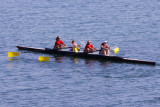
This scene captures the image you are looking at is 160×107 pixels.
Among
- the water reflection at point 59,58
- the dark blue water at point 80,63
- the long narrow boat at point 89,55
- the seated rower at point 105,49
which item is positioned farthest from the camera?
the water reflection at point 59,58

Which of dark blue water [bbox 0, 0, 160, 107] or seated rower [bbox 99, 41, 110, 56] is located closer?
dark blue water [bbox 0, 0, 160, 107]

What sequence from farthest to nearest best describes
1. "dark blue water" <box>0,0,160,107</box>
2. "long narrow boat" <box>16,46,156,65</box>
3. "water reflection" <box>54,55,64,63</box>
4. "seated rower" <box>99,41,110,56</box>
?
"water reflection" <box>54,55,64,63</box>
"seated rower" <box>99,41,110,56</box>
"long narrow boat" <box>16,46,156,65</box>
"dark blue water" <box>0,0,160,107</box>

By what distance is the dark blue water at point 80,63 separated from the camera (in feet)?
124

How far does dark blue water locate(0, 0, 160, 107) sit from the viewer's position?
37844 mm

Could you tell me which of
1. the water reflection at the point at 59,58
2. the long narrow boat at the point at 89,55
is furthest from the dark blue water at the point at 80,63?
the long narrow boat at the point at 89,55

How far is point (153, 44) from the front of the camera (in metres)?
55.2

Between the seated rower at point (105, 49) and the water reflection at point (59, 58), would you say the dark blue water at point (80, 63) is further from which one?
the seated rower at point (105, 49)

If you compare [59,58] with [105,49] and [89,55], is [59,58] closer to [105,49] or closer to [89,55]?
[89,55]

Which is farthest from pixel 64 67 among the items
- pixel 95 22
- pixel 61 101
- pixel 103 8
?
pixel 103 8

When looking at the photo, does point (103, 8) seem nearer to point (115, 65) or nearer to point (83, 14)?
point (83, 14)

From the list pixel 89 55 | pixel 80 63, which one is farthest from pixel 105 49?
pixel 80 63

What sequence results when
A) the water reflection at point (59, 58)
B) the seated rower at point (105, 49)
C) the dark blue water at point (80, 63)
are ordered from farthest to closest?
the water reflection at point (59, 58) < the seated rower at point (105, 49) < the dark blue water at point (80, 63)

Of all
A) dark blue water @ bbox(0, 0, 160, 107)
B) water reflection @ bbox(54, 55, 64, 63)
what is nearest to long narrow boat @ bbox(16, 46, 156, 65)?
dark blue water @ bbox(0, 0, 160, 107)

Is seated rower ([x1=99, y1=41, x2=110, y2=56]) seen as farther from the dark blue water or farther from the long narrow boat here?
the dark blue water
